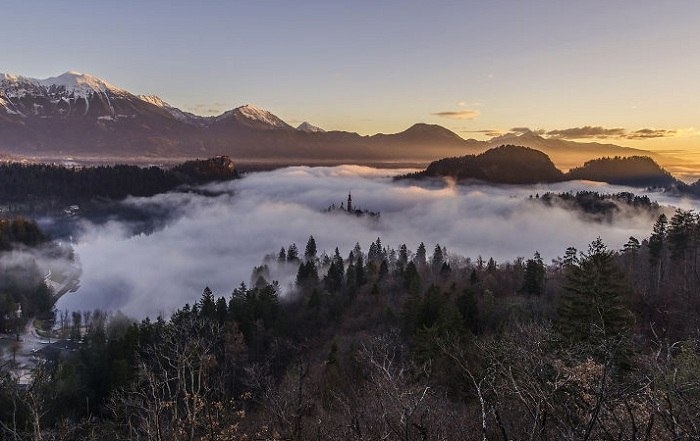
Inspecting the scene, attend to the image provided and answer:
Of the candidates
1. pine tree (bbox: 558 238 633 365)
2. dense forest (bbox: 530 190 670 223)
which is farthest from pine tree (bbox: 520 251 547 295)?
dense forest (bbox: 530 190 670 223)

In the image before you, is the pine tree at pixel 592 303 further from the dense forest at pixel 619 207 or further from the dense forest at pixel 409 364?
the dense forest at pixel 619 207

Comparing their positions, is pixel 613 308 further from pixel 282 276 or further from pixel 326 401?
pixel 282 276

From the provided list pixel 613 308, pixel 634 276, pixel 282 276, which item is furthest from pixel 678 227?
pixel 282 276

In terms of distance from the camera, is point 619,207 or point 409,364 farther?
point 619,207

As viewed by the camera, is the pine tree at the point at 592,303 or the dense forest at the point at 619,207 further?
the dense forest at the point at 619,207

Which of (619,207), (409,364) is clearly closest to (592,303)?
(409,364)

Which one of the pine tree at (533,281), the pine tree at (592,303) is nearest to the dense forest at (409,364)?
the pine tree at (592,303)

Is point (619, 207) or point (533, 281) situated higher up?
point (533, 281)

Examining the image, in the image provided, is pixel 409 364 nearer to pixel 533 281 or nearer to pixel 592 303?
pixel 592 303
